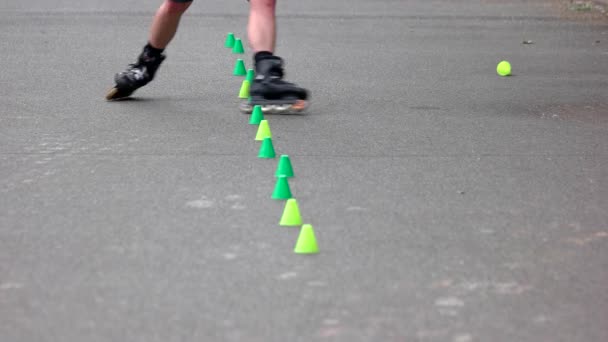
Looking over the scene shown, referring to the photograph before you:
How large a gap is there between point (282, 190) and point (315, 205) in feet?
0.59

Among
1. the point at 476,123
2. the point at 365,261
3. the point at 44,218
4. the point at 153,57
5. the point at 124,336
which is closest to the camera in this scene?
the point at 124,336

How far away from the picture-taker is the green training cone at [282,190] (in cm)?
589

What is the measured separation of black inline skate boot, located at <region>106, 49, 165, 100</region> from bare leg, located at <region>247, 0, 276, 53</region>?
989 mm

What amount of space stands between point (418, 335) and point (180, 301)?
840 millimetres

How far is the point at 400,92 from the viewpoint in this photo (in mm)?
9750

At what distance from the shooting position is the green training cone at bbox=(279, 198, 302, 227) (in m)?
5.39

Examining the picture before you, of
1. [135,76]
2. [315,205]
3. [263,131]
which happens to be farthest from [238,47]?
[315,205]

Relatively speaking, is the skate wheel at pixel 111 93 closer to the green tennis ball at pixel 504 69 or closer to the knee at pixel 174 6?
the knee at pixel 174 6

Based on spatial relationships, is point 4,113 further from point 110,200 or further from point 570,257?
point 570,257

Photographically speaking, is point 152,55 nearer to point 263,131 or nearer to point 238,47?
point 263,131

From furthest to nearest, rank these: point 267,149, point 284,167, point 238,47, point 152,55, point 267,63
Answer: point 238,47
point 152,55
point 267,63
point 267,149
point 284,167

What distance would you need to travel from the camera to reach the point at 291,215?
5.40 metres

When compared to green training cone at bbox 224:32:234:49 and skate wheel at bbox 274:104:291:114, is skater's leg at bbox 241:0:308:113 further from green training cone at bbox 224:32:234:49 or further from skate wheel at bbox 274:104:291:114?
green training cone at bbox 224:32:234:49

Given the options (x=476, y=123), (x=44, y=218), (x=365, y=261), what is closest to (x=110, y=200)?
(x=44, y=218)
